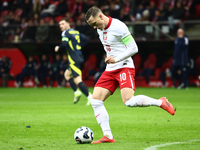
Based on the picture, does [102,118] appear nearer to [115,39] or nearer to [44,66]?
[115,39]

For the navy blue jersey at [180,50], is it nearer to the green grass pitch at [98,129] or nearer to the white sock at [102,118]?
the green grass pitch at [98,129]

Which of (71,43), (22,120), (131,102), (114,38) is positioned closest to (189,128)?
(131,102)

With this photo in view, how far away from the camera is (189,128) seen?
6535 millimetres

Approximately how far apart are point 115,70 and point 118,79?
15 centimetres

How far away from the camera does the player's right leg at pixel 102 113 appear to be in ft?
17.6

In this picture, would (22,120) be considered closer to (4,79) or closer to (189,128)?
(189,128)

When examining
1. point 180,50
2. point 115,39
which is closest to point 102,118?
point 115,39

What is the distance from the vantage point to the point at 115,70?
559 centimetres

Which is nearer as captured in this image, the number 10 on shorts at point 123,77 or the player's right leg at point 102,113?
the player's right leg at point 102,113

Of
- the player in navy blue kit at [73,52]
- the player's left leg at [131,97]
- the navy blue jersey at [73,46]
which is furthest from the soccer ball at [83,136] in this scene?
the navy blue jersey at [73,46]

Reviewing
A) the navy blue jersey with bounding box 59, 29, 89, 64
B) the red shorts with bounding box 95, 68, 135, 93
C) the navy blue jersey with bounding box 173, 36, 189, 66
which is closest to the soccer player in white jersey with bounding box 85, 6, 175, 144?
the red shorts with bounding box 95, 68, 135, 93

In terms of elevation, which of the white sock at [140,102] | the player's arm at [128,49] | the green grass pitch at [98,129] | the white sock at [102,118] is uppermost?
the player's arm at [128,49]

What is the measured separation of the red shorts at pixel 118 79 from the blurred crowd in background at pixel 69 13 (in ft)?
45.2

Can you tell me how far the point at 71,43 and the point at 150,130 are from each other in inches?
215
